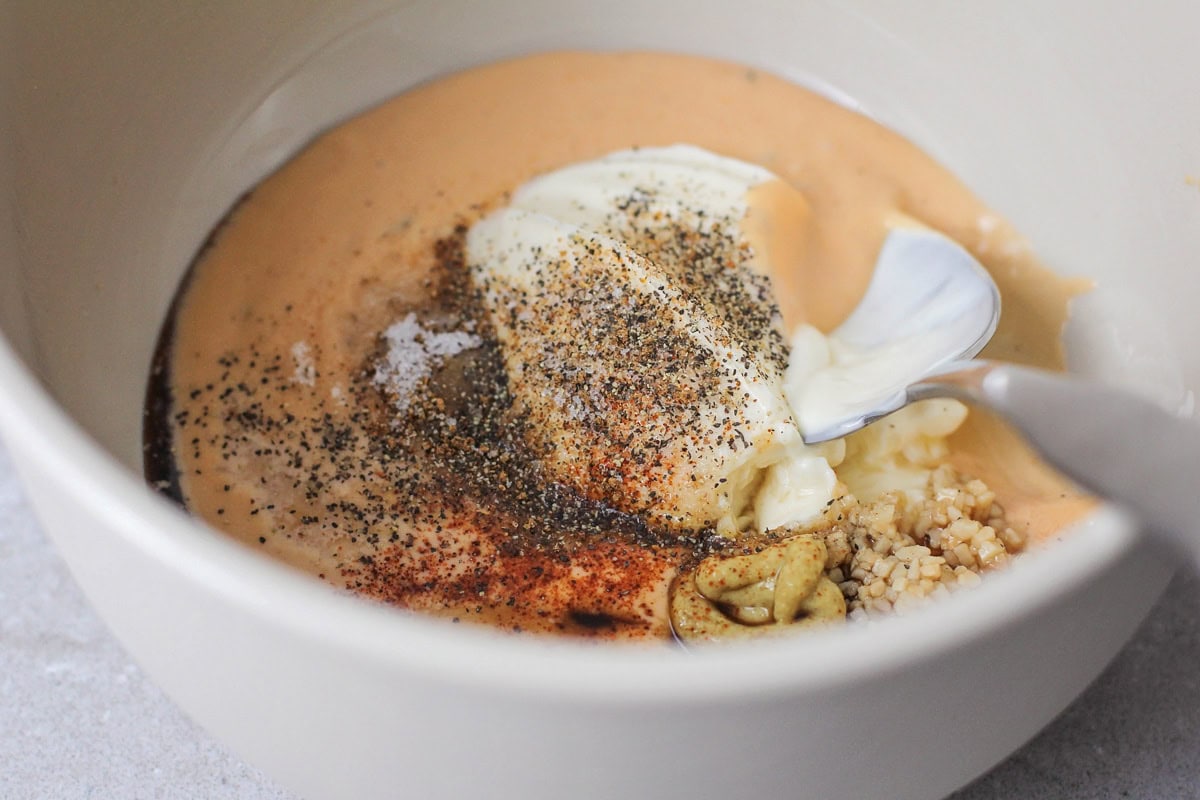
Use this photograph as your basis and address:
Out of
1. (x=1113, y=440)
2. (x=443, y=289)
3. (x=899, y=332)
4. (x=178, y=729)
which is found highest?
(x=1113, y=440)

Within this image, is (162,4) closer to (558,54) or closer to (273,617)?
(558,54)

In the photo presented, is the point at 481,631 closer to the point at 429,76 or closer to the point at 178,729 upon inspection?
the point at 178,729

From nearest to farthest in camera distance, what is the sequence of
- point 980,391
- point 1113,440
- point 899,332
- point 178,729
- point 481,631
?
point 481,631, point 1113,440, point 980,391, point 178,729, point 899,332

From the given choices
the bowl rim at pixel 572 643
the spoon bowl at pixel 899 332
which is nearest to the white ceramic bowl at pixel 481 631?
the bowl rim at pixel 572 643

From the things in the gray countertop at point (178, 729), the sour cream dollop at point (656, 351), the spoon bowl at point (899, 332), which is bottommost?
the gray countertop at point (178, 729)

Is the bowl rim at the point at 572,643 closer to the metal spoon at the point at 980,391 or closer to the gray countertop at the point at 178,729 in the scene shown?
the metal spoon at the point at 980,391

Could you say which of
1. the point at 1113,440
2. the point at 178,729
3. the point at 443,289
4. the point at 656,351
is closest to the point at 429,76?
the point at 443,289

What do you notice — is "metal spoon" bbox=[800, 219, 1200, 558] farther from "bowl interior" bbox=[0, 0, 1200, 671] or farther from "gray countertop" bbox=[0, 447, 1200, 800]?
"gray countertop" bbox=[0, 447, 1200, 800]
